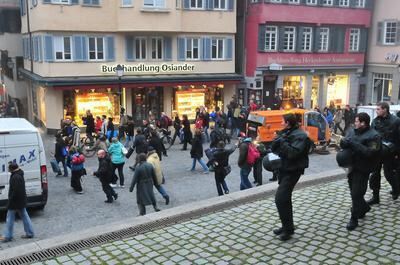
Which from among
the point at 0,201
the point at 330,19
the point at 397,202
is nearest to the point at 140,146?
the point at 0,201

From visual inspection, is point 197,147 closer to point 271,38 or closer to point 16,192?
point 16,192

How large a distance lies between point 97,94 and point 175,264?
20.4 m

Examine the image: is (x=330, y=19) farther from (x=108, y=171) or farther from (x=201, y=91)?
(x=108, y=171)

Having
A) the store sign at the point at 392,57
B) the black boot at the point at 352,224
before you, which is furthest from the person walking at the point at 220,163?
the store sign at the point at 392,57

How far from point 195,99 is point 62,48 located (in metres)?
8.69

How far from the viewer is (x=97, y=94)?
25516mm

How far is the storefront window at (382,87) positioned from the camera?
107ft

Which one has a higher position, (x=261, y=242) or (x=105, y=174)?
(x=261, y=242)

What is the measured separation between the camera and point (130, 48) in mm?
25812

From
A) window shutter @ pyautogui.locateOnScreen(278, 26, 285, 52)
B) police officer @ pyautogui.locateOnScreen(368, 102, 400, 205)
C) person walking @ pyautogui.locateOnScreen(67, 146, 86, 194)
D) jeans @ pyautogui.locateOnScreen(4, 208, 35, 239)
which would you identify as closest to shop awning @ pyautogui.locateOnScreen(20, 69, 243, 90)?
window shutter @ pyautogui.locateOnScreen(278, 26, 285, 52)

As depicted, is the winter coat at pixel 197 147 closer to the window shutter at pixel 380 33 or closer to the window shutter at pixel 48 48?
the window shutter at pixel 48 48

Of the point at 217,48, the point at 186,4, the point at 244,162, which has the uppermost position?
the point at 186,4

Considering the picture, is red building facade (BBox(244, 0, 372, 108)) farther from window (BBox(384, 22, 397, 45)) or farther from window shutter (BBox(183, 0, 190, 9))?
window shutter (BBox(183, 0, 190, 9))

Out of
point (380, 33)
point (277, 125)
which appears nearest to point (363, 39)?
point (380, 33)
